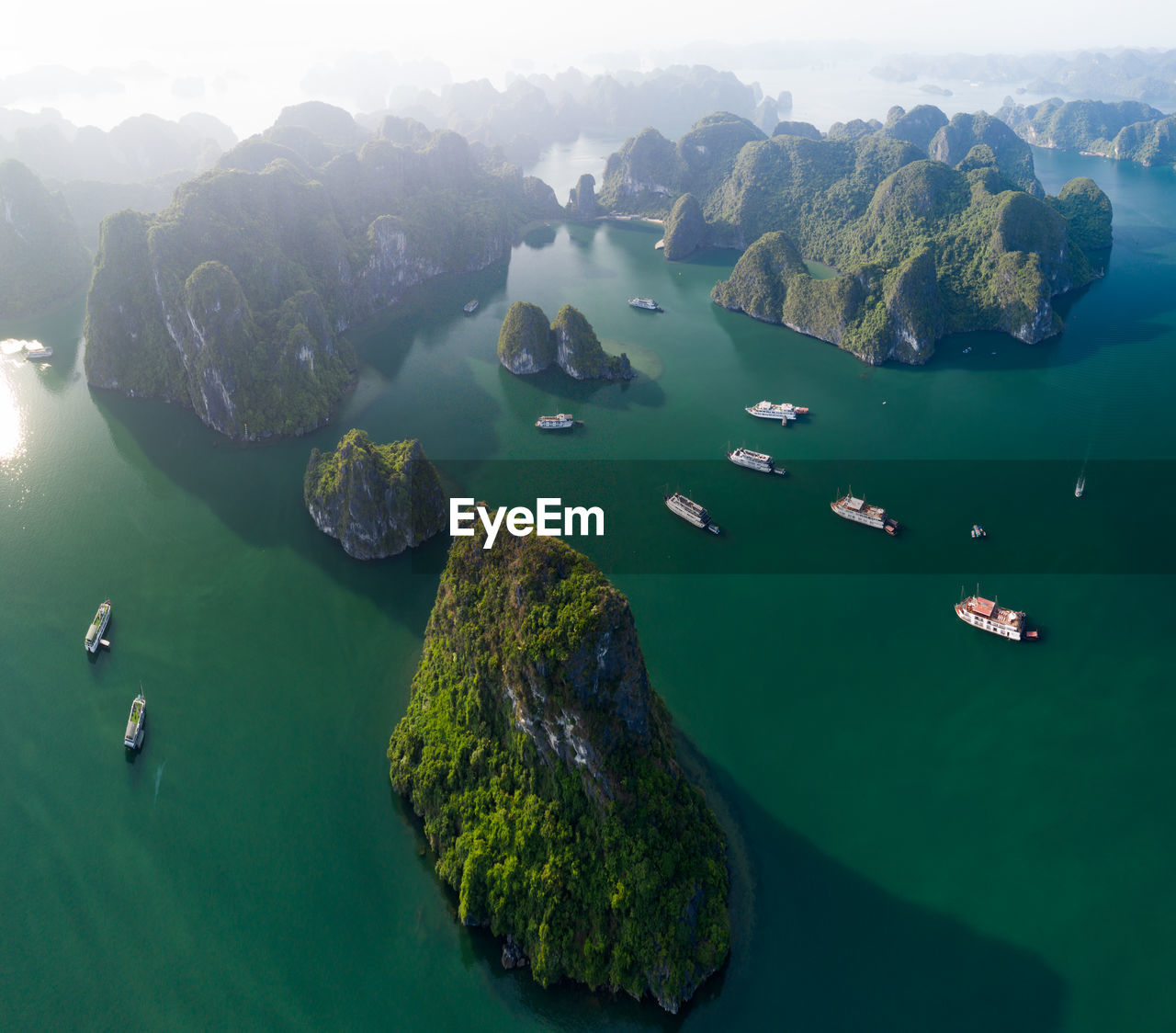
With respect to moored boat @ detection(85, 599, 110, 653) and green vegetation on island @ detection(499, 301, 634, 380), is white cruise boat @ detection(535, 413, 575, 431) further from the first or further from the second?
moored boat @ detection(85, 599, 110, 653)

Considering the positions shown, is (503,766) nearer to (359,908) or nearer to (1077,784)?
(359,908)

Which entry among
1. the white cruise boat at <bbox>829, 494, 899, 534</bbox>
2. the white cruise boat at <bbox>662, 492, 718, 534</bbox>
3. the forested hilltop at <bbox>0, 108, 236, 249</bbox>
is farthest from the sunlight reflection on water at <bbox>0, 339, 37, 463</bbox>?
the white cruise boat at <bbox>829, 494, 899, 534</bbox>

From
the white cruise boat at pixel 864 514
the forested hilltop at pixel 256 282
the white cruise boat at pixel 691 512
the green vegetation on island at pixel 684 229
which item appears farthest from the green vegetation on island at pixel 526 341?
the green vegetation on island at pixel 684 229

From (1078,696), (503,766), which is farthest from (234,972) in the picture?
(1078,696)

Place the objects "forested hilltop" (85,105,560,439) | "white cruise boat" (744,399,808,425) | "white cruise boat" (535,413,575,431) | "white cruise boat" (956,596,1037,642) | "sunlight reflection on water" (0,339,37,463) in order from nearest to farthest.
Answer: "white cruise boat" (956,596,1037,642) → "sunlight reflection on water" (0,339,37,463) → "forested hilltop" (85,105,560,439) → "white cruise boat" (535,413,575,431) → "white cruise boat" (744,399,808,425)

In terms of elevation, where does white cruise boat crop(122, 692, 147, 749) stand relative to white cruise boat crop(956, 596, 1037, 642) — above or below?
below

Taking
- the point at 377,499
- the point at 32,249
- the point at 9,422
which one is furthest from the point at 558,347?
the point at 32,249

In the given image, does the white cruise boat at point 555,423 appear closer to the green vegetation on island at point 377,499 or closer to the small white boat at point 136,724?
the green vegetation on island at point 377,499
